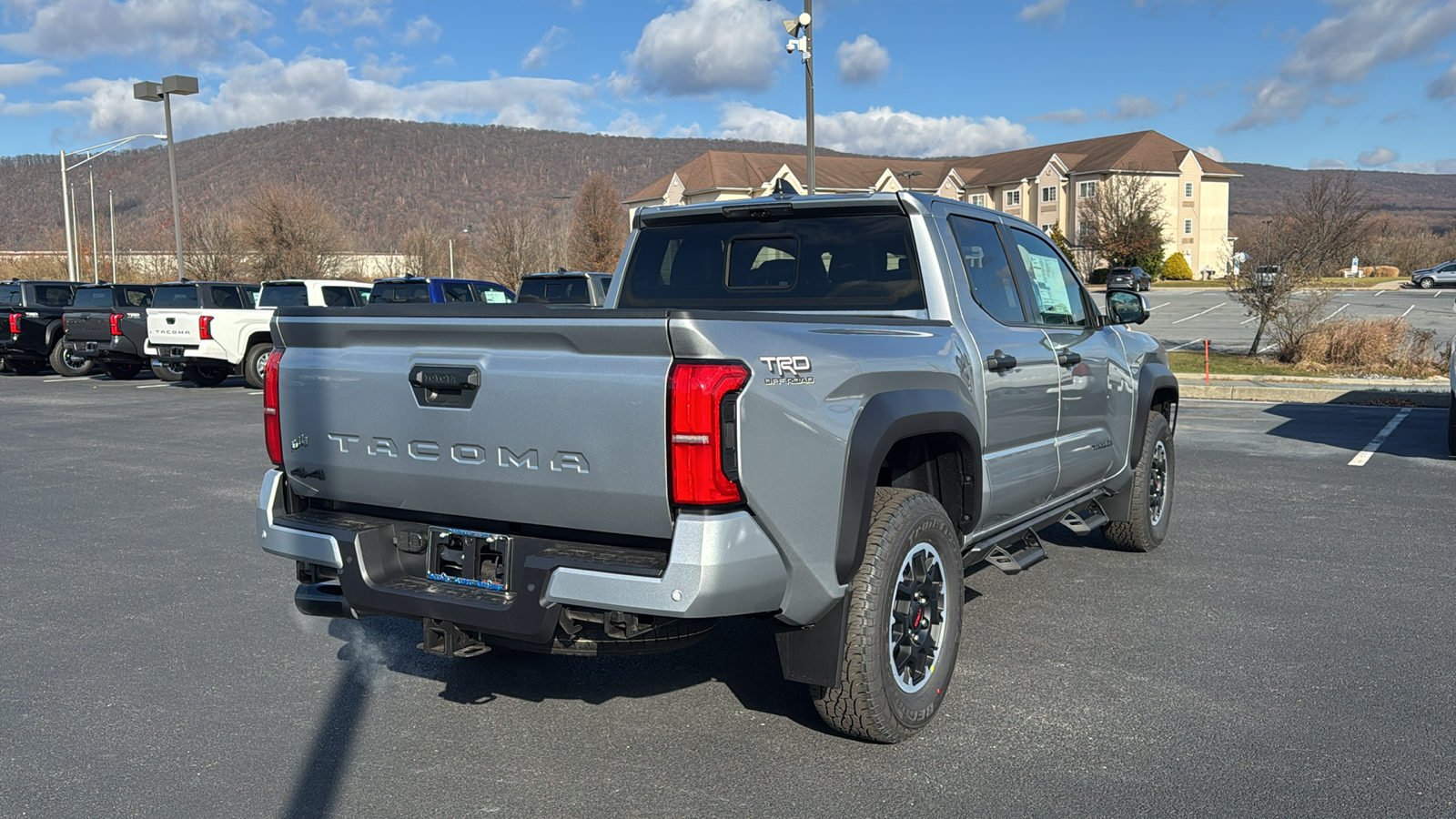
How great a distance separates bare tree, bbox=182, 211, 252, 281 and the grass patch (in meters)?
43.1

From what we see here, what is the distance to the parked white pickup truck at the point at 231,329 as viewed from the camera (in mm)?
18969

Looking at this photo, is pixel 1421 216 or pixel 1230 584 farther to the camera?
pixel 1421 216

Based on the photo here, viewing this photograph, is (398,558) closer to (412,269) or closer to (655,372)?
(655,372)

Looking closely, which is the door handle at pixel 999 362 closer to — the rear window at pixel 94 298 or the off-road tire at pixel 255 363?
the off-road tire at pixel 255 363

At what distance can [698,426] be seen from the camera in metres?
3.26

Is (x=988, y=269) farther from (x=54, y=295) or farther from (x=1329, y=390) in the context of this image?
(x=54, y=295)

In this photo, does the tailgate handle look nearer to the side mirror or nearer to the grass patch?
the side mirror

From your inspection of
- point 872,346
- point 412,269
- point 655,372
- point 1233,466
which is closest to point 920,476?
point 872,346

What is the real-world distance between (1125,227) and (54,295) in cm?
5552

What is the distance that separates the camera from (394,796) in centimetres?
364

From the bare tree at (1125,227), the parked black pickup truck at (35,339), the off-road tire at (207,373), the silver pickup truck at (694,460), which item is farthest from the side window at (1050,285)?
the bare tree at (1125,227)

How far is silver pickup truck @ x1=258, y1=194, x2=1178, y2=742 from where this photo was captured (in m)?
3.33

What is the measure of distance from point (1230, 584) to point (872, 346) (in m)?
3.53

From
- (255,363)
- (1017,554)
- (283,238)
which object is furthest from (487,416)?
(283,238)
